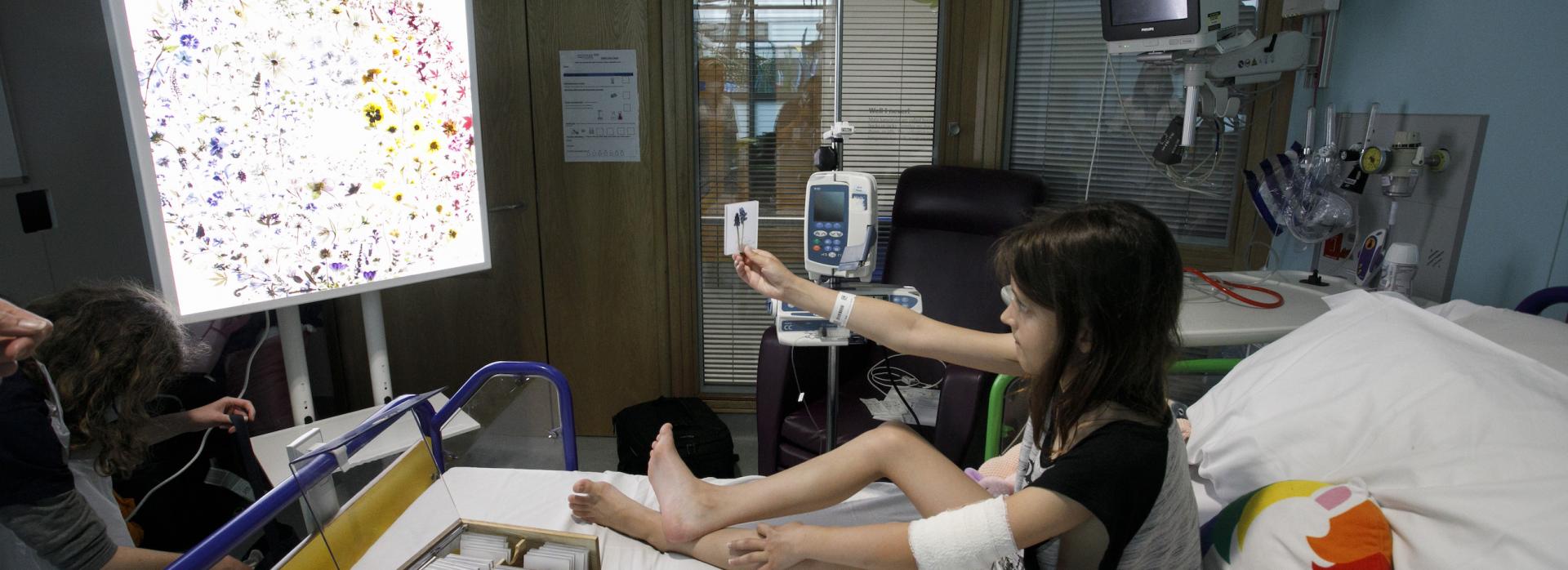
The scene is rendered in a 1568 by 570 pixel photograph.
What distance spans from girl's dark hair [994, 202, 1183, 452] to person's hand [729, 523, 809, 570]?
466mm

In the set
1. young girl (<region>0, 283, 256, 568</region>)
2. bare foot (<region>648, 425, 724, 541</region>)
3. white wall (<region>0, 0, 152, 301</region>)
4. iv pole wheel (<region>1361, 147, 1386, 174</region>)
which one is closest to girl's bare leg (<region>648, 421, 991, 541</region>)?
bare foot (<region>648, 425, 724, 541</region>)

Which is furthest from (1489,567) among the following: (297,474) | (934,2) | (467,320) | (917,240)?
(467,320)

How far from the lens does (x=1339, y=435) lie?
1228mm

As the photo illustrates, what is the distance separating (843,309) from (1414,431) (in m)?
0.93

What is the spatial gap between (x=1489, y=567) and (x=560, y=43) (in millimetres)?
2822

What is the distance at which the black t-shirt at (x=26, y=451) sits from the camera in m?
1.23

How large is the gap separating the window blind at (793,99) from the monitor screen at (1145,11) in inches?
30.2

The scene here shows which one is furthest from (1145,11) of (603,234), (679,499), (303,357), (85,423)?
(85,423)

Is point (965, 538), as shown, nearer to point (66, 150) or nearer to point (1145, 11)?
point (1145, 11)

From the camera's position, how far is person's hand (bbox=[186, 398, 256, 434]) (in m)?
1.81

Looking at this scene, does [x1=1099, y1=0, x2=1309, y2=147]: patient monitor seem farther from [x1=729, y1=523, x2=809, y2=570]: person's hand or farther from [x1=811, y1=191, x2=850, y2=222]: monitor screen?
[x1=729, y1=523, x2=809, y2=570]: person's hand

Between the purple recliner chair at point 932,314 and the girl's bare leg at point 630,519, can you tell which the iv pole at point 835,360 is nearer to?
the purple recliner chair at point 932,314

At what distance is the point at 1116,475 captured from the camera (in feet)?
3.65

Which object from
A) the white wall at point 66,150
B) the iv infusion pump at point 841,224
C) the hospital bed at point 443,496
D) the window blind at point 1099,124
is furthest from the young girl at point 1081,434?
the white wall at point 66,150
